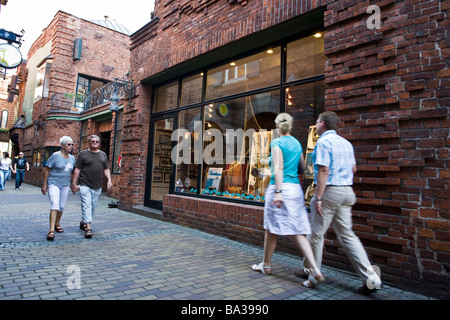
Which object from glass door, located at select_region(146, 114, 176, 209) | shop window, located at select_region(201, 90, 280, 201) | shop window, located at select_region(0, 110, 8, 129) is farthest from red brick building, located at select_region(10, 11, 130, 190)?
shop window, located at select_region(0, 110, 8, 129)

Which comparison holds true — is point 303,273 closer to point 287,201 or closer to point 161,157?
point 287,201

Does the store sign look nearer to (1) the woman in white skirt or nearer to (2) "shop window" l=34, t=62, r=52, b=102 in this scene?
(2) "shop window" l=34, t=62, r=52, b=102

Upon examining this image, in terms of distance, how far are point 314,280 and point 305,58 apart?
3.68m

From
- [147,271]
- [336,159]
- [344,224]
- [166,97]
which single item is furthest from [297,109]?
[166,97]

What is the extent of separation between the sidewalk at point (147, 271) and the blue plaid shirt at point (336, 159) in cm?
119

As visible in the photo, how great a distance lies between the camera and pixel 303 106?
502 centimetres

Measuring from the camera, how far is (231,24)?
18.6 feet

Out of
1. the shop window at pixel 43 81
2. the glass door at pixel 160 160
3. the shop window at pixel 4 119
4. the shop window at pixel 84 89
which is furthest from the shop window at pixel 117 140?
the shop window at pixel 4 119

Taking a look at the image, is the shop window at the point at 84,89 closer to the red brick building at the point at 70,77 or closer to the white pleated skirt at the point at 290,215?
the red brick building at the point at 70,77

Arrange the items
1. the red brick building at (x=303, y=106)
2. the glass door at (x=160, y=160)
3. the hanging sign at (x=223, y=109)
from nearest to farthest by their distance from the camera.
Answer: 1. the red brick building at (x=303, y=106)
2. the hanging sign at (x=223, y=109)
3. the glass door at (x=160, y=160)

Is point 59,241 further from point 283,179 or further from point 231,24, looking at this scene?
point 231,24

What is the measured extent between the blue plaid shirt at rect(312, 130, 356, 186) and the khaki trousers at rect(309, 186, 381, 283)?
0.10 m

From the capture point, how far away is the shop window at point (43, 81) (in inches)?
720

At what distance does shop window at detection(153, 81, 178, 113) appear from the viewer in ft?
26.3
